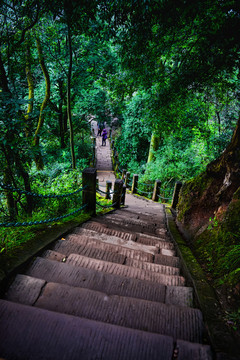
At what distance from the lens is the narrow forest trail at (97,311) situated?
1.16 metres

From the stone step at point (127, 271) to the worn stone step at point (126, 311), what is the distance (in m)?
0.47

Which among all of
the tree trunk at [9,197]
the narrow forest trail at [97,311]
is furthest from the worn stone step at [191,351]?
the tree trunk at [9,197]

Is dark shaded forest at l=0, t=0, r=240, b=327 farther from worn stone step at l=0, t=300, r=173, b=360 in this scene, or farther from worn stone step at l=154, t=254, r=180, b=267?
worn stone step at l=0, t=300, r=173, b=360

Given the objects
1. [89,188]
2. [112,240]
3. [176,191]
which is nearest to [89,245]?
[112,240]

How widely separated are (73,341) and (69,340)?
3 centimetres

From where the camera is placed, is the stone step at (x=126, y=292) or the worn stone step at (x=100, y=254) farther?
the worn stone step at (x=100, y=254)

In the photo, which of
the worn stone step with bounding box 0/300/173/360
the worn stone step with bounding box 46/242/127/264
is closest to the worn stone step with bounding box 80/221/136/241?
the worn stone step with bounding box 46/242/127/264

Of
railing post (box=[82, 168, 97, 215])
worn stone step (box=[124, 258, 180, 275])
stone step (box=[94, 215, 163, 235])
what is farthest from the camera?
stone step (box=[94, 215, 163, 235])

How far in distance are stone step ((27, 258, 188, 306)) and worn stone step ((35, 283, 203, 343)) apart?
0.58ft

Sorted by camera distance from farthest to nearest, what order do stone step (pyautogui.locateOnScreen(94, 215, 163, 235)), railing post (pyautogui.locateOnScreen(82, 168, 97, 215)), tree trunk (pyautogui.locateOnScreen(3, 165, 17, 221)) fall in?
tree trunk (pyautogui.locateOnScreen(3, 165, 17, 221)) → stone step (pyautogui.locateOnScreen(94, 215, 163, 235)) → railing post (pyautogui.locateOnScreen(82, 168, 97, 215))

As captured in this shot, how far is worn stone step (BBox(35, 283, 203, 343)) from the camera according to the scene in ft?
4.57

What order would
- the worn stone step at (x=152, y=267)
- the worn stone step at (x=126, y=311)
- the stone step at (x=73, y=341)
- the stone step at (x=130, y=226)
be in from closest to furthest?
the stone step at (x=73, y=341)
the worn stone step at (x=126, y=311)
the worn stone step at (x=152, y=267)
the stone step at (x=130, y=226)

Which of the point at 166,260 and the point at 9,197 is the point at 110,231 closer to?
the point at 166,260

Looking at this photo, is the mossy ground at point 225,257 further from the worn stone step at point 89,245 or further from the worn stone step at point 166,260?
the worn stone step at point 89,245
